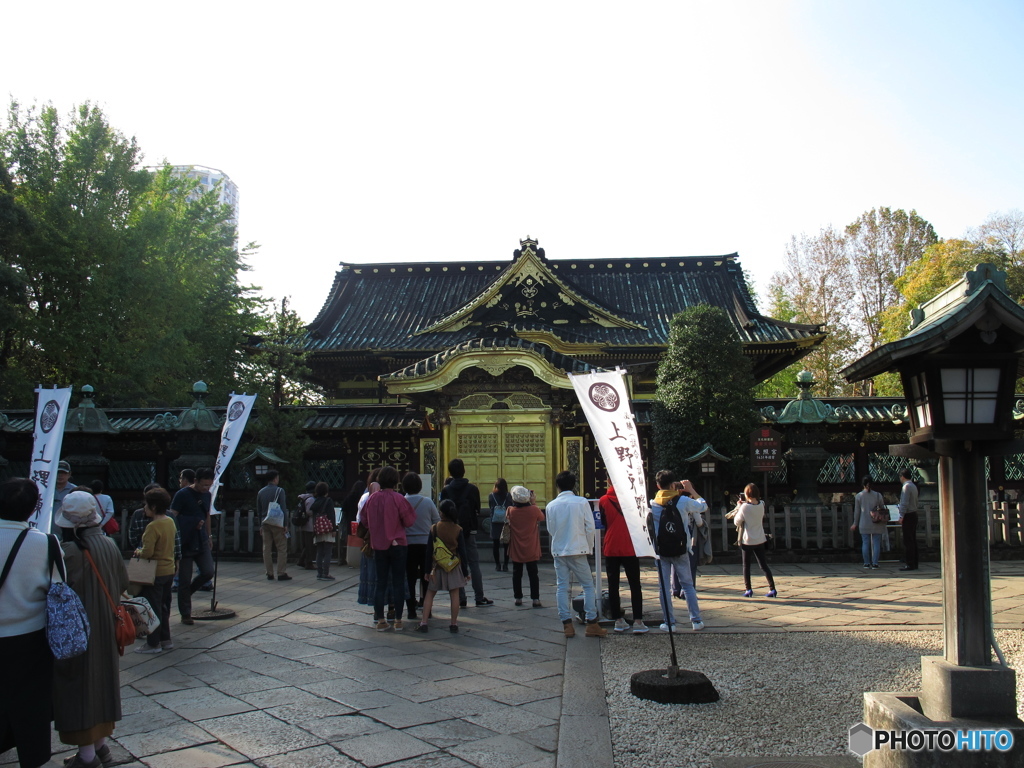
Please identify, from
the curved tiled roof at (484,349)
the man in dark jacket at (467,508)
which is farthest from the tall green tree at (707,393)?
the man in dark jacket at (467,508)

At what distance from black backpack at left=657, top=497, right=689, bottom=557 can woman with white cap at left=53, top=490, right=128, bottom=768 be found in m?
4.57

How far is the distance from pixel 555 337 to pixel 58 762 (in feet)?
53.2

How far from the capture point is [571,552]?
733 centimetres

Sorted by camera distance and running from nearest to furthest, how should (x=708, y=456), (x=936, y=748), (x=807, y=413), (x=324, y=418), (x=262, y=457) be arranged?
(x=936, y=748), (x=708, y=456), (x=262, y=457), (x=807, y=413), (x=324, y=418)

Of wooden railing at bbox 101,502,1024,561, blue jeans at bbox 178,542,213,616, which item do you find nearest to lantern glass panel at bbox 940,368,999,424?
blue jeans at bbox 178,542,213,616

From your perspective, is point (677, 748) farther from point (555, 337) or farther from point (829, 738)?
point (555, 337)

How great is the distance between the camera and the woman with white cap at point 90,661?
410cm

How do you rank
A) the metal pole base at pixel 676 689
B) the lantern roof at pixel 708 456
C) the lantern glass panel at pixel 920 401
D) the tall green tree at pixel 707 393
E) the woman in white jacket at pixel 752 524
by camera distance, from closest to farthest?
1. the lantern glass panel at pixel 920 401
2. the metal pole base at pixel 676 689
3. the woman in white jacket at pixel 752 524
4. the lantern roof at pixel 708 456
5. the tall green tree at pixel 707 393

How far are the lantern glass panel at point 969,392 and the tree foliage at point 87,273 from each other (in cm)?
1811

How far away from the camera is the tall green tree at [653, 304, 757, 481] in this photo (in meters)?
14.3

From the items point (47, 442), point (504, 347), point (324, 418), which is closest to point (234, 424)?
point (47, 442)

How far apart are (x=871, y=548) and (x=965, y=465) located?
9.31 metres

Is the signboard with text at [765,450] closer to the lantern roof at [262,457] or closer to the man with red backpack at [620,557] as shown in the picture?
the man with red backpack at [620,557]

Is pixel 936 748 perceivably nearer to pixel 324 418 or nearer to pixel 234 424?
pixel 234 424
